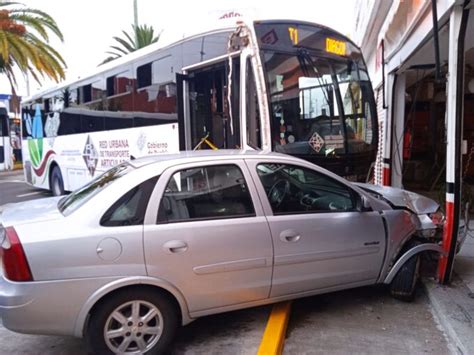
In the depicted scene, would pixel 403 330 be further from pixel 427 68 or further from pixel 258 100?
pixel 427 68

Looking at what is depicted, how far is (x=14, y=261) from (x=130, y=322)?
932 mm

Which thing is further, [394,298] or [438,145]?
[438,145]

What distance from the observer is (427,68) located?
28.8 feet

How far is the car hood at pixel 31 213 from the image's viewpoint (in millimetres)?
3398

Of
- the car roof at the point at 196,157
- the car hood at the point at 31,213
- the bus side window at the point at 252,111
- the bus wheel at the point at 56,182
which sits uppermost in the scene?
the bus side window at the point at 252,111

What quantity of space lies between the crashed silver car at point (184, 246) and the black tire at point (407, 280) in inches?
0.5

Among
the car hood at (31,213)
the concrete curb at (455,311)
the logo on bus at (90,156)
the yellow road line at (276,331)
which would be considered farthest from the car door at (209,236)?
the logo on bus at (90,156)

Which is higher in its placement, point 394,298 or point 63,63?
point 63,63

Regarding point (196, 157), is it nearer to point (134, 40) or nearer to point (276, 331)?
point (276, 331)

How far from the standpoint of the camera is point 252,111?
239 inches

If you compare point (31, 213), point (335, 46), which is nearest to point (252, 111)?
point (335, 46)

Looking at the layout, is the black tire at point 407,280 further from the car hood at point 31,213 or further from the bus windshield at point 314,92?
the car hood at point 31,213

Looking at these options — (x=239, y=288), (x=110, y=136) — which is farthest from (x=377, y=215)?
(x=110, y=136)

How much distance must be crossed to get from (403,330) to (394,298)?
2.17ft
